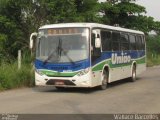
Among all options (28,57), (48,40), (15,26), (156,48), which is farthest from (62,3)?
(156,48)

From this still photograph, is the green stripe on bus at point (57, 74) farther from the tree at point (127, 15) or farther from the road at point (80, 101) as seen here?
the tree at point (127, 15)

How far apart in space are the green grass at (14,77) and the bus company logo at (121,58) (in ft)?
12.3

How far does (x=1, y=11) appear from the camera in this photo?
33.1 metres

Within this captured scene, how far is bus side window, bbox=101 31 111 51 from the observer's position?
20.8 meters

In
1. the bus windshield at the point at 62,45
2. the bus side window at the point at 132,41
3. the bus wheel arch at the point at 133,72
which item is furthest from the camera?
the bus wheel arch at the point at 133,72

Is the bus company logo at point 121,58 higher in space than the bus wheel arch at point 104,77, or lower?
higher

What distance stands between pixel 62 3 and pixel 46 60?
14097 millimetres

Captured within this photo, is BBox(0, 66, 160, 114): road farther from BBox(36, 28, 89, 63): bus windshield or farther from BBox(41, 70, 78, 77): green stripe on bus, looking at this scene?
→ BBox(36, 28, 89, 63): bus windshield

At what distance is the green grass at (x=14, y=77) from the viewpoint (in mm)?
20656

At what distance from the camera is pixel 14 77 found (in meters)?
21.2

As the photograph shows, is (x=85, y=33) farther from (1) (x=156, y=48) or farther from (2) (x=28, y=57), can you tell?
(1) (x=156, y=48)

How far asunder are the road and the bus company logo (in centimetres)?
198

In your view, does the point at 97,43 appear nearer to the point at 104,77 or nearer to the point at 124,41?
the point at 104,77

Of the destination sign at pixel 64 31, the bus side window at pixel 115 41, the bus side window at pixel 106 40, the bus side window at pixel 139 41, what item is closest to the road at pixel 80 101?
the bus side window at pixel 106 40
